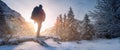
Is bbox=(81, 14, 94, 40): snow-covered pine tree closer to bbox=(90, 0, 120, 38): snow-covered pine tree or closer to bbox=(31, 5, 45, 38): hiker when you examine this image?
bbox=(90, 0, 120, 38): snow-covered pine tree

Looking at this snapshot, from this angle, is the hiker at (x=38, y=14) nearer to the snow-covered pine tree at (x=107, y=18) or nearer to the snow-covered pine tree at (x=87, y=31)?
the snow-covered pine tree at (x=87, y=31)

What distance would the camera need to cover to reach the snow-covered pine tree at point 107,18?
51.6ft

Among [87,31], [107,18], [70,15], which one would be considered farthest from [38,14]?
[107,18]

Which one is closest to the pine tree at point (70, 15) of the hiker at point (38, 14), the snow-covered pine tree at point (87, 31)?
the snow-covered pine tree at point (87, 31)

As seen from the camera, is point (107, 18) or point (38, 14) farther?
point (107, 18)

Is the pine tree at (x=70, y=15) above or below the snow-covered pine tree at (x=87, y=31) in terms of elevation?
above

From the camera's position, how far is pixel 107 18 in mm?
16469

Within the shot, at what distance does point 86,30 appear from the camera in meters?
14.4

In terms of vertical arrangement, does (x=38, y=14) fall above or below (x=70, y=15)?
below

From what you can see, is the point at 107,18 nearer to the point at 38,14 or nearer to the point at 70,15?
the point at 70,15

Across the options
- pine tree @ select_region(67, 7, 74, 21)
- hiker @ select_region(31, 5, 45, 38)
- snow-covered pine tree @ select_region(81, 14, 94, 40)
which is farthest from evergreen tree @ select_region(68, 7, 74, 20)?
hiker @ select_region(31, 5, 45, 38)

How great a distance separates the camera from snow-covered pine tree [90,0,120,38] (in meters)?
15.7

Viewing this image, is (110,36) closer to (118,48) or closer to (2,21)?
(118,48)

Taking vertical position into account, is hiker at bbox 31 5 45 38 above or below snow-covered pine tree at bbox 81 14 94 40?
above
